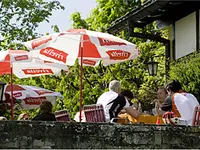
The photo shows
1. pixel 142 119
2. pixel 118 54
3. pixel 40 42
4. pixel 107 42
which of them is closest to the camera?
pixel 142 119

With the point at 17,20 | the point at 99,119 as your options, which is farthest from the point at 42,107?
the point at 17,20

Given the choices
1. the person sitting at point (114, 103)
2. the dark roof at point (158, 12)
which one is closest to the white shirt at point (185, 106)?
the person sitting at point (114, 103)

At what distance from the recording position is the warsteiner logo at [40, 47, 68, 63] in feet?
43.3

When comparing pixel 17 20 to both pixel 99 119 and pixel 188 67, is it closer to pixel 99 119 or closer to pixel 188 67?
pixel 188 67

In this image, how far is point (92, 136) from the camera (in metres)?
8.07

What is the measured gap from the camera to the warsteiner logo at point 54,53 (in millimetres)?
13203

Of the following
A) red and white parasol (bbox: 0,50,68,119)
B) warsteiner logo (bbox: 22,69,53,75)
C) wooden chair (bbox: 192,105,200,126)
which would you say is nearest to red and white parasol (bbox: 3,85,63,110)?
red and white parasol (bbox: 0,50,68,119)

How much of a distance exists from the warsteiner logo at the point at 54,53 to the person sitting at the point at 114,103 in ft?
5.40

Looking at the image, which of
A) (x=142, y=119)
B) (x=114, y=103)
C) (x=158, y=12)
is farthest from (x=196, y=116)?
(x=158, y=12)

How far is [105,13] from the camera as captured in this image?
123 feet

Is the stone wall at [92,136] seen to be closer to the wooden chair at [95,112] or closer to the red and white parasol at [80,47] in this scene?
Answer: the wooden chair at [95,112]

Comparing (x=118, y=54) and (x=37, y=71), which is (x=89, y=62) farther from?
(x=37, y=71)

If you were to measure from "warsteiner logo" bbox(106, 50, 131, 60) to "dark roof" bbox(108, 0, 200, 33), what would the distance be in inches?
214

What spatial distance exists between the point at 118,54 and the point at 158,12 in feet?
26.4
